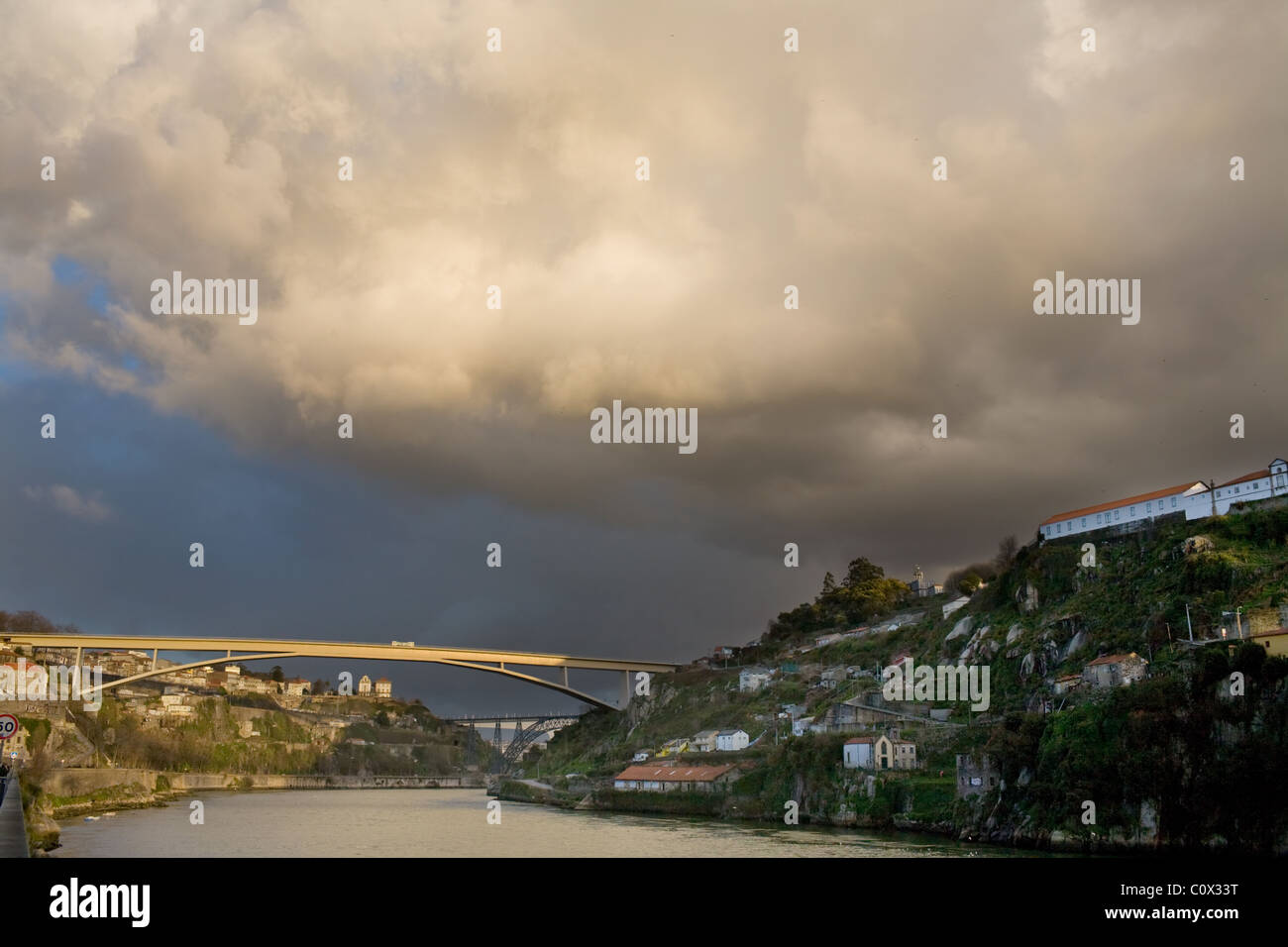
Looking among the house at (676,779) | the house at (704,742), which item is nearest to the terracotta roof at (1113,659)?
the house at (676,779)

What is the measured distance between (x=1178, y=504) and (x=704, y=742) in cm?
4331

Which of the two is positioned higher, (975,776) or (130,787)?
(975,776)

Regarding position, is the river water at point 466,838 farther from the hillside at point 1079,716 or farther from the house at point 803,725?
the house at point 803,725

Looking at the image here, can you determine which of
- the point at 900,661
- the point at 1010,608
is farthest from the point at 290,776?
the point at 1010,608

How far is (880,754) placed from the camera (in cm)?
5950

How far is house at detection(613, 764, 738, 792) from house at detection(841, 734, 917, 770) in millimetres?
12122

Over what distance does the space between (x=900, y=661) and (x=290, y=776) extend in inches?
4539

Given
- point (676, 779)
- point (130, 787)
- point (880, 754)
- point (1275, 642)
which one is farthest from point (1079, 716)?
point (130, 787)

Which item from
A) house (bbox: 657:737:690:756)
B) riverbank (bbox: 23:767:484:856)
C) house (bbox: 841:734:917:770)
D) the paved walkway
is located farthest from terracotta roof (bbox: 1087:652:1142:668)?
the paved walkway

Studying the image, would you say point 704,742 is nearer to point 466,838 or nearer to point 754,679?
point 754,679
